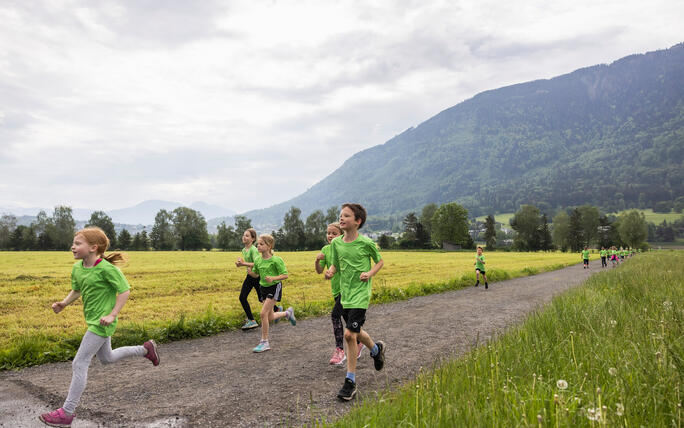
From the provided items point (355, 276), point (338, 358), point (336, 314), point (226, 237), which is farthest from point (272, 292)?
point (226, 237)

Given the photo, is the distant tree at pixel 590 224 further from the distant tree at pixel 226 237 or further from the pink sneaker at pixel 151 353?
the pink sneaker at pixel 151 353

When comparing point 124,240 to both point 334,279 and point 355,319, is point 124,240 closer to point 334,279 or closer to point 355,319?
point 334,279

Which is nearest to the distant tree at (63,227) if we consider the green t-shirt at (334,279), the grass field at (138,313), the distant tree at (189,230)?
the distant tree at (189,230)

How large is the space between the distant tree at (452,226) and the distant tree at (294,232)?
37.4 meters

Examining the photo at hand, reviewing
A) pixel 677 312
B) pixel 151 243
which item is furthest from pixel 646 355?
pixel 151 243

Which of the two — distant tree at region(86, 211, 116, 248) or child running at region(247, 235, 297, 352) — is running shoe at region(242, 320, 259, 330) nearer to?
child running at region(247, 235, 297, 352)

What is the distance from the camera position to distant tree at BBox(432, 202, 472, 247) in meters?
101

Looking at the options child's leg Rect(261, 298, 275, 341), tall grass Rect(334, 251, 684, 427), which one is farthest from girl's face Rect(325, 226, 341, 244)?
tall grass Rect(334, 251, 684, 427)

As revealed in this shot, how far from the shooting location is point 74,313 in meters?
12.1

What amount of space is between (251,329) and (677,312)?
785 cm

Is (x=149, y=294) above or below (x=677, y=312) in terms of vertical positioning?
below

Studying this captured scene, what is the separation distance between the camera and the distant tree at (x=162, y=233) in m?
96.3

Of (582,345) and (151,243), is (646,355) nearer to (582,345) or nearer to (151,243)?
(582,345)

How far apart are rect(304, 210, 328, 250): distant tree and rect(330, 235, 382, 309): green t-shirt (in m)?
90.7
